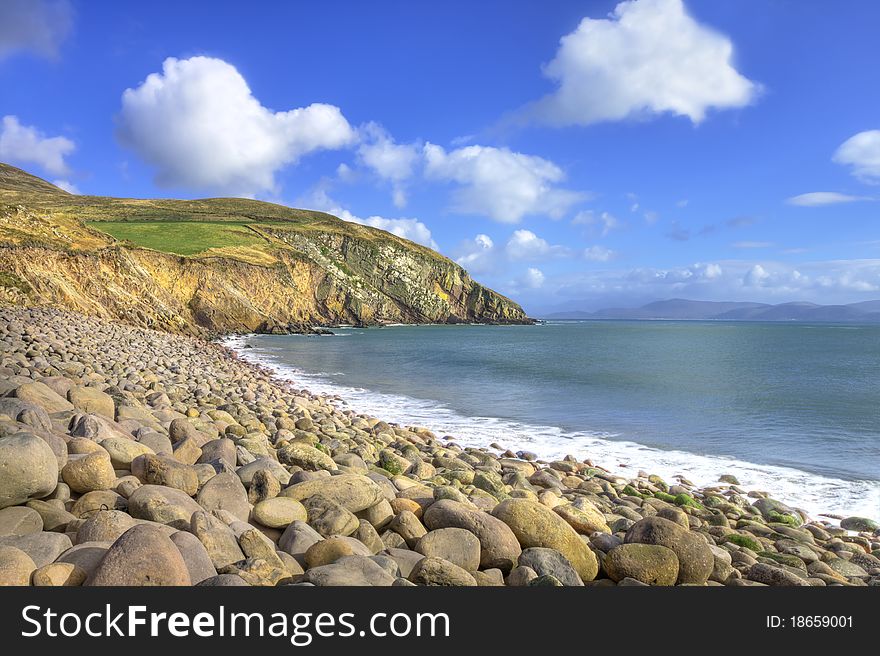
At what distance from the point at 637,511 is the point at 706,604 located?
4.97 meters

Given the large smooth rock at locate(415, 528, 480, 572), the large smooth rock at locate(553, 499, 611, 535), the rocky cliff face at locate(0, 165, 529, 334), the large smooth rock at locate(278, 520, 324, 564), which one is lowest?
the large smooth rock at locate(553, 499, 611, 535)

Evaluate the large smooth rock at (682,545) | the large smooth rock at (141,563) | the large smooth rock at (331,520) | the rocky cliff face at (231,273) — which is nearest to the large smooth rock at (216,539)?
the large smooth rock at (141,563)

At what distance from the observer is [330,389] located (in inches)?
981

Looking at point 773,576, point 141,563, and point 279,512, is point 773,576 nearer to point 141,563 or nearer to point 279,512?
point 279,512

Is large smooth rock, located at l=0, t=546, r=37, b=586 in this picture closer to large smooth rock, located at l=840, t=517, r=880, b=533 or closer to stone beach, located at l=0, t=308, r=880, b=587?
stone beach, located at l=0, t=308, r=880, b=587

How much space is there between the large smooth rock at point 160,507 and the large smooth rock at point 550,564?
3028 millimetres

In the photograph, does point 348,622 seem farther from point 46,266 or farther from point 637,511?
point 46,266

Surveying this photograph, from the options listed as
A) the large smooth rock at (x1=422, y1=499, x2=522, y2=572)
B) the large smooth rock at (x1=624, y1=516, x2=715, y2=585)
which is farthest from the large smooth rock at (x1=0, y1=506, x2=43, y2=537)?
the large smooth rock at (x1=624, y1=516, x2=715, y2=585)

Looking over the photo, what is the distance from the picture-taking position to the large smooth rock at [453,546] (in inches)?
197

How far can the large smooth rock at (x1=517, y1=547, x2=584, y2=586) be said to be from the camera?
4.98 metres

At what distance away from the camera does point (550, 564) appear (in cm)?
505

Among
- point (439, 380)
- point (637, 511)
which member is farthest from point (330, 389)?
point (637, 511)

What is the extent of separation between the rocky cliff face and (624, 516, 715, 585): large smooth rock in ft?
105

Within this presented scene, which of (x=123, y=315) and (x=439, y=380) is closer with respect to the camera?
(x=439, y=380)
